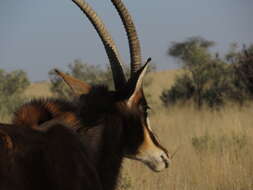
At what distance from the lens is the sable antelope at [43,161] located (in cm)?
241

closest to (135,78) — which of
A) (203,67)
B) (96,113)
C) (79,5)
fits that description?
(96,113)

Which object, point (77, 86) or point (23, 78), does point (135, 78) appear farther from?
point (23, 78)

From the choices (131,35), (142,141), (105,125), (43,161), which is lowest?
(142,141)

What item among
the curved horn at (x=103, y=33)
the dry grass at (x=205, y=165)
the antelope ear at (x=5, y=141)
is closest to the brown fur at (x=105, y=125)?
the curved horn at (x=103, y=33)

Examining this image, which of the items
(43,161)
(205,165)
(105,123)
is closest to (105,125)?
(105,123)

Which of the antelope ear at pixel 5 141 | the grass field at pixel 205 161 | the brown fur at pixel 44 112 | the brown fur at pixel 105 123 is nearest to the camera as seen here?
the antelope ear at pixel 5 141

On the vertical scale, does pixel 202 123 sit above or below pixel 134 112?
below

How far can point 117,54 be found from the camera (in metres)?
4.17

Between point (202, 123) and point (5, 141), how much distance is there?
946 centimetres

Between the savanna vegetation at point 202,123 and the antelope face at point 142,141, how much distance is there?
2033mm

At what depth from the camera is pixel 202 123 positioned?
1172cm

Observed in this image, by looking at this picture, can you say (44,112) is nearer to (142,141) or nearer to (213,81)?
(142,141)

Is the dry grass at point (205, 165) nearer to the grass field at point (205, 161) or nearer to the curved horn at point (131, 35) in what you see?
the grass field at point (205, 161)

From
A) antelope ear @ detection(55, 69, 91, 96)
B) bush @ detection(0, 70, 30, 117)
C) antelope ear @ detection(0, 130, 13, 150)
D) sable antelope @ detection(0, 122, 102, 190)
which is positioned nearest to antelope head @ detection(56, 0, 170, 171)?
antelope ear @ detection(55, 69, 91, 96)
